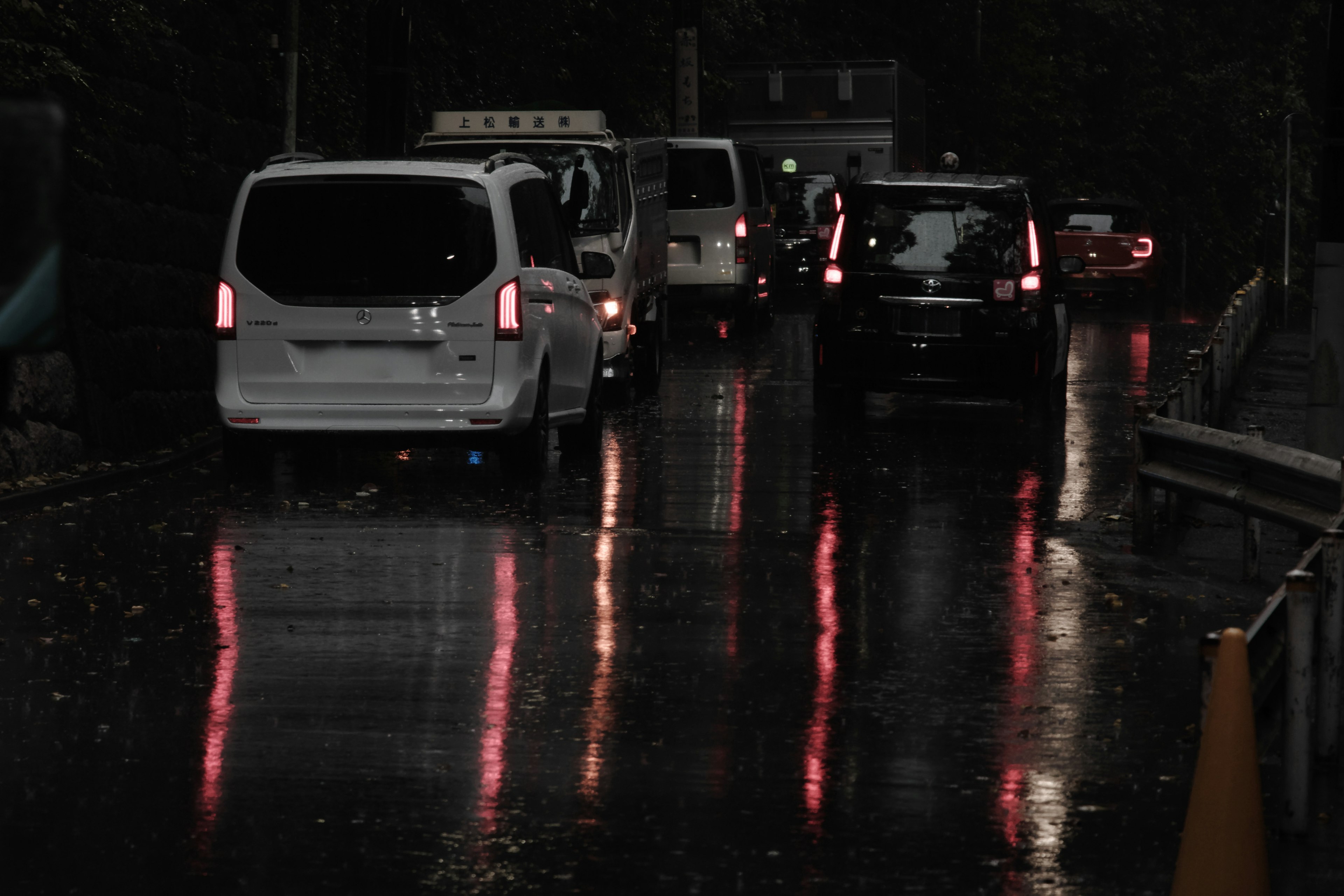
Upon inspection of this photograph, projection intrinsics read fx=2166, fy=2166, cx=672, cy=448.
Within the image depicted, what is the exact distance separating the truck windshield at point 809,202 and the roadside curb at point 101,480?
66.0ft

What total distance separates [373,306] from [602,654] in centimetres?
519

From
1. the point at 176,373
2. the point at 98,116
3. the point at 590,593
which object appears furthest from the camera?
the point at 176,373

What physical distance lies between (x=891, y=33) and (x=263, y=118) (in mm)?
35202

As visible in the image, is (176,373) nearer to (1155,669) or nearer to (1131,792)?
(1155,669)

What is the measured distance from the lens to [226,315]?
12.8m

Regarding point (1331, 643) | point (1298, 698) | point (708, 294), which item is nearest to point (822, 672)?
point (1331, 643)

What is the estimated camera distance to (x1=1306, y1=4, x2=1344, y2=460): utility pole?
36.7 feet

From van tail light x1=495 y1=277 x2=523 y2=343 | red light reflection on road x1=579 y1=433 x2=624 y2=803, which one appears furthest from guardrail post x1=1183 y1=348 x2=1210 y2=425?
van tail light x1=495 y1=277 x2=523 y2=343

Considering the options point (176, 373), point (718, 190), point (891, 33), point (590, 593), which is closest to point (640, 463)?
point (176, 373)

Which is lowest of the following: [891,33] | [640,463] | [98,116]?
[640,463]

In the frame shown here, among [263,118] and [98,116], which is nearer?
[98,116]

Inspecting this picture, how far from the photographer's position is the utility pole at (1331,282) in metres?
11.2

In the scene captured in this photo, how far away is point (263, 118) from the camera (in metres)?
19.2

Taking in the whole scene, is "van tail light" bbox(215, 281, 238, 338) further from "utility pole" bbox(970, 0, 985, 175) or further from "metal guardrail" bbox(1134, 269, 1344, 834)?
"utility pole" bbox(970, 0, 985, 175)
